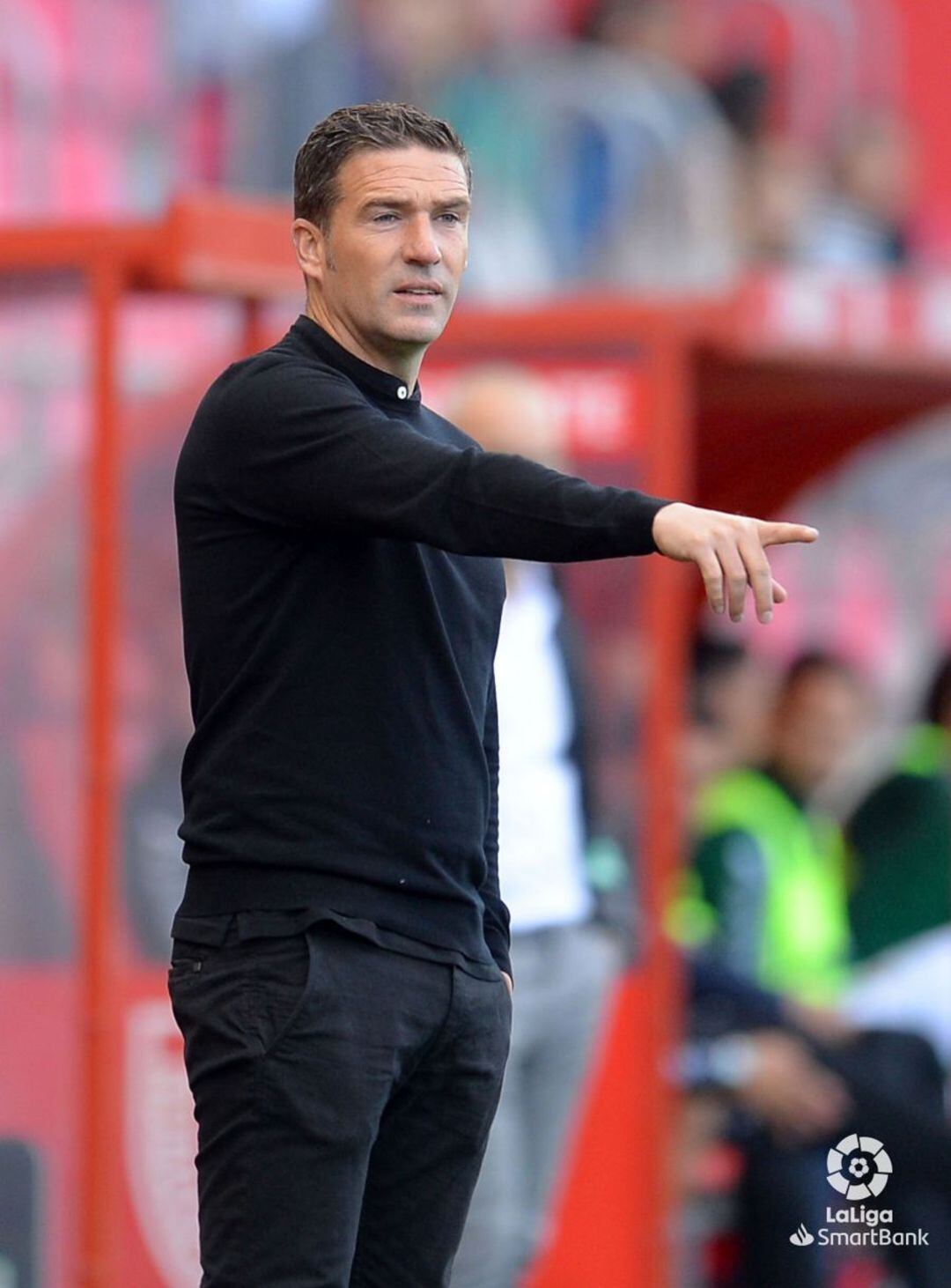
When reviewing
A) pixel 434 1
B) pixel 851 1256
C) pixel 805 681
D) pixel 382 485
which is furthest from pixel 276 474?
pixel 434 1

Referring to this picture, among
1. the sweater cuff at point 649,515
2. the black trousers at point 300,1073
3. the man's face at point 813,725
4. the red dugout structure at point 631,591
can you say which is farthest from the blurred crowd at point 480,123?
the sweater cuff at point 649,515

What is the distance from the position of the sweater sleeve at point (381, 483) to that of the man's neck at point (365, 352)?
→ 0.08 meters

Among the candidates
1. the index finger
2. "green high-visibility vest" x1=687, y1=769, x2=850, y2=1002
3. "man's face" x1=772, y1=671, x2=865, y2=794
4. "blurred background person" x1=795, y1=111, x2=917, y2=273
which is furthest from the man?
"blurred background person" x1=795, y1=111, x2=917, y2=273

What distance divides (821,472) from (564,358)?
258 cm

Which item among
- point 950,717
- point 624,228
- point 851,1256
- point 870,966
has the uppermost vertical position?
point 624,228

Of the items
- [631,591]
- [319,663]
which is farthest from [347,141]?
[631,591]

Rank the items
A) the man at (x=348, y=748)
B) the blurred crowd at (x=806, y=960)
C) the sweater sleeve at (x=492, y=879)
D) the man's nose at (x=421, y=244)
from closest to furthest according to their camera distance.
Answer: the man at (x=348, y=748) → the man's nose at (x=421, y=244) → the sweater sleeve at (x=492, y=879) → the blurred crowd at (x=806, y=960)

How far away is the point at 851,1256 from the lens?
5648mm

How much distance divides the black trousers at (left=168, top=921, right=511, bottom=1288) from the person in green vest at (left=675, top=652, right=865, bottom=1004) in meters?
3.16

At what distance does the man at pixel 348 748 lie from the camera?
2.52 meters

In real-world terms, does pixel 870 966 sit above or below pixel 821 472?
below

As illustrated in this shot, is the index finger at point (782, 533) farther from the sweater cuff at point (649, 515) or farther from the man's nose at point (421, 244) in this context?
the man's nose at point (421, 244)

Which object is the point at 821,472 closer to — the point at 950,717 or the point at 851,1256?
the point at 950,717

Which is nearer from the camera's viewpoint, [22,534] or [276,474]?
[276,474]
